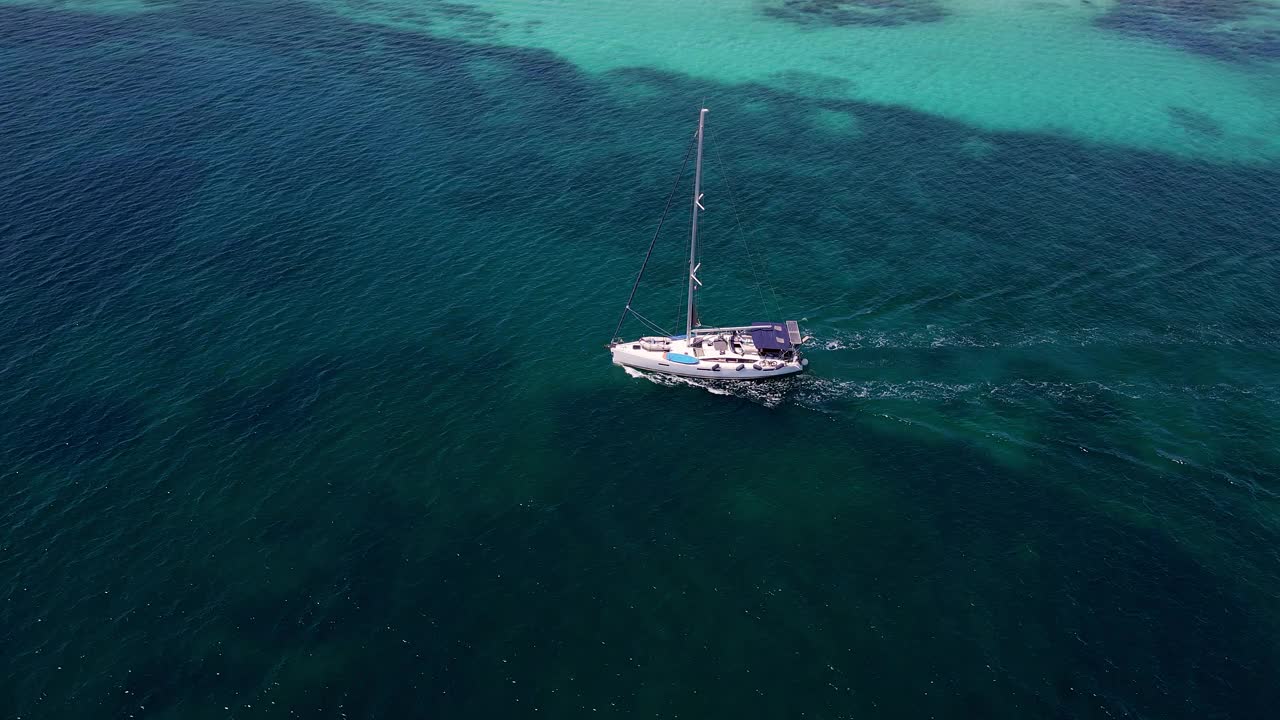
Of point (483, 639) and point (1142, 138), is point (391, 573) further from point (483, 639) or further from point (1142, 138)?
point (1142, 138)

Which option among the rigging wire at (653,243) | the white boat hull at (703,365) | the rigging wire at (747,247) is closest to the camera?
the white boat hull at (703,365)

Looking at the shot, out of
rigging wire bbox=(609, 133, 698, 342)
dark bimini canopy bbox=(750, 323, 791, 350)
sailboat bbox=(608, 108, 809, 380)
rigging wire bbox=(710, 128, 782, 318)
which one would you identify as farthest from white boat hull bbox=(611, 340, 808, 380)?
rigging wire bbox=(710, 128, 782, 318)

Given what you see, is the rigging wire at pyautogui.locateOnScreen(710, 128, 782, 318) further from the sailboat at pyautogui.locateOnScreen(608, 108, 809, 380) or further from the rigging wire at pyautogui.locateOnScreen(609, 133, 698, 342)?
the sailboat at pyautogui.locateOnScreen(608, 108, 809, 380)

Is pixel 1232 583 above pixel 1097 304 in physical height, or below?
below

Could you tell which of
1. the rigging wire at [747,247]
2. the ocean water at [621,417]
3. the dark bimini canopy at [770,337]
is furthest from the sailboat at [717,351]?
the rigging wire at [747,247]

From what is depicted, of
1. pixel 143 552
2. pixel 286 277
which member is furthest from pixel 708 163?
pixel 143 552

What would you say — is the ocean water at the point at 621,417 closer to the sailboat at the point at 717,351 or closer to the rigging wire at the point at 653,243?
the rigging wire at the point at 653,243
